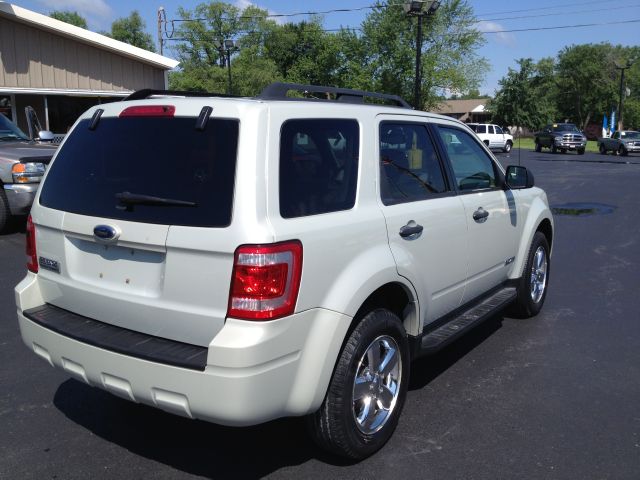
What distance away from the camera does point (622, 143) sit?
36719mm

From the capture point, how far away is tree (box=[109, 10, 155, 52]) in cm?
7844

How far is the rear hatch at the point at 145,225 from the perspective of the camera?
2.63 meters

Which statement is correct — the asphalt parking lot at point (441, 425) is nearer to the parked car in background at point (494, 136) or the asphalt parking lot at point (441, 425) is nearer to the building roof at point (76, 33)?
the building roof at point (76, 33)

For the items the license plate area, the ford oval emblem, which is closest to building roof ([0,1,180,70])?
the license plate area

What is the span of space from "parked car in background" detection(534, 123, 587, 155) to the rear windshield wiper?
129 ft

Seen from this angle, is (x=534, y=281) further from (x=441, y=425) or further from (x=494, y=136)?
(x=494, y=136)

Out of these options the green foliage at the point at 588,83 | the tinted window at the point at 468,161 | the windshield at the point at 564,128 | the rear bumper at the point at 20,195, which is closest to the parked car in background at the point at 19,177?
the rear bumper at the point at 20,195

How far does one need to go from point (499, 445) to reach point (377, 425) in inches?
26.8

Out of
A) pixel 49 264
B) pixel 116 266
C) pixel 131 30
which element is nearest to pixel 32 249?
pixel 49 264

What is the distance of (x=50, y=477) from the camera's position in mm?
2996

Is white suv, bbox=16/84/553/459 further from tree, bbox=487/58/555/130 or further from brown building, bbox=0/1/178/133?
tree, bbox=487/58/555/130

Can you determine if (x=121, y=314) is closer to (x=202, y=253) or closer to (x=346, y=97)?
(x=202, y=253)

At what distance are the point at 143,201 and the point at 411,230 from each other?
1451 millimetres

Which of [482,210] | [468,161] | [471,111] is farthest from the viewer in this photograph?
[471,111]
